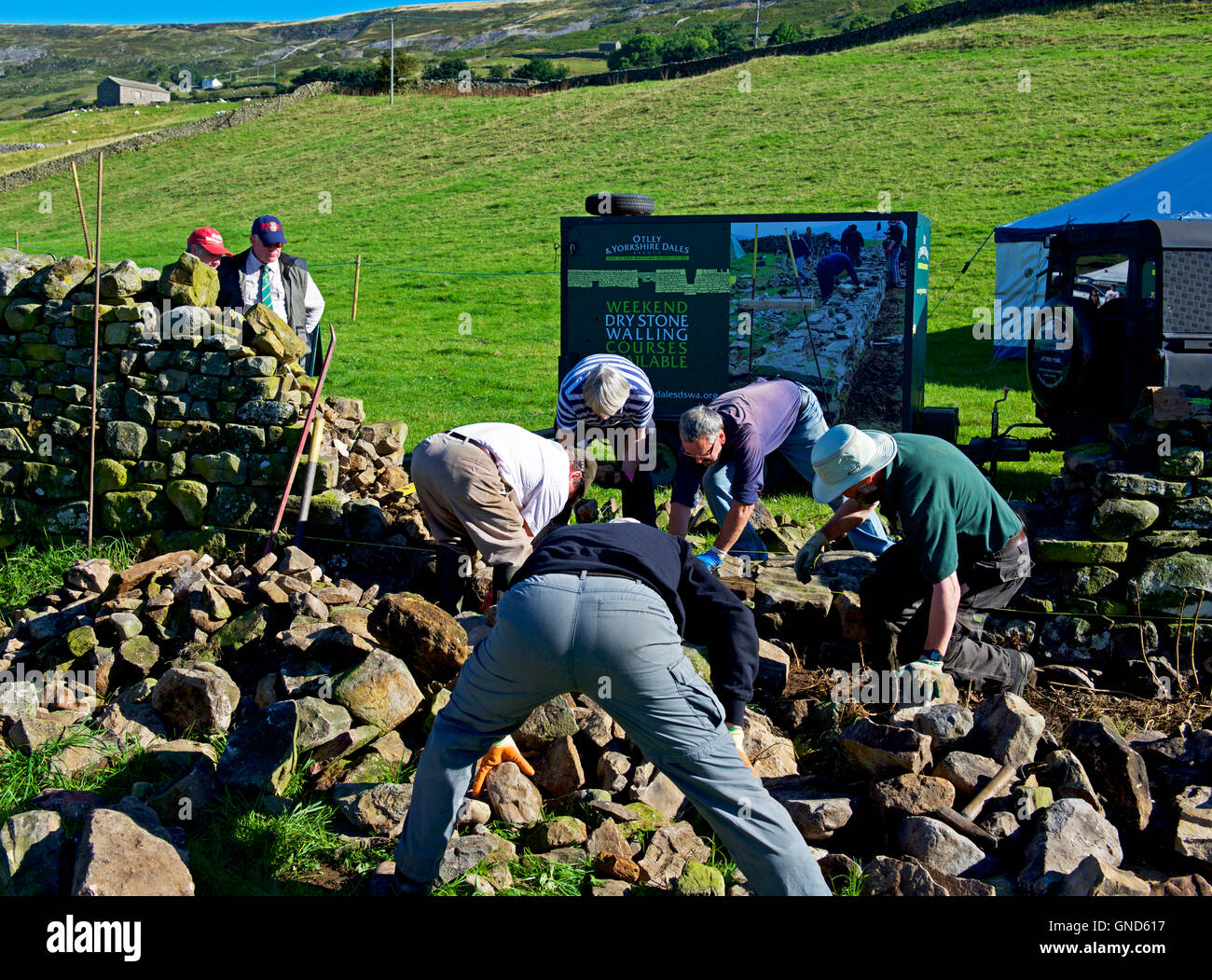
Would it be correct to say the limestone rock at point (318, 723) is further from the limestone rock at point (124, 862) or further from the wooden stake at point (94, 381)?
the wooden stake at point (94, 381)

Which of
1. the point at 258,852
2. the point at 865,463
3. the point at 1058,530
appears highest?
the point at 865,463

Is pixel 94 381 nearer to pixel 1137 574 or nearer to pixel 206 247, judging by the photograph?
pixel 206 247

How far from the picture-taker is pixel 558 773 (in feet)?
13.4

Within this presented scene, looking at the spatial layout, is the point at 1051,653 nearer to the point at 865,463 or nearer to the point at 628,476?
the point at 865,463

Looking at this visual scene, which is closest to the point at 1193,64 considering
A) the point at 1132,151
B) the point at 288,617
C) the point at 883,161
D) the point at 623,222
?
the point at 1132,151

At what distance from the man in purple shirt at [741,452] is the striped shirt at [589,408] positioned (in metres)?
0.37

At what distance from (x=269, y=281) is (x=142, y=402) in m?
1.34

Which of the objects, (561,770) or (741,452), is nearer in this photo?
(561,770)

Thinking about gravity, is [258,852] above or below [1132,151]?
below

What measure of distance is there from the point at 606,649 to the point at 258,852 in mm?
1822

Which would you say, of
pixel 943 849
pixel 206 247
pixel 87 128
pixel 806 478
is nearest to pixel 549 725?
pixel 943 849

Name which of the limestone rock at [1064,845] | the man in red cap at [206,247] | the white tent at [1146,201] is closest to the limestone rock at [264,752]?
the limestone rock at [1064,845]

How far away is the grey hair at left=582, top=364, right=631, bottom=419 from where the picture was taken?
5.50 m

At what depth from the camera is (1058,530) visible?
5.92 m
